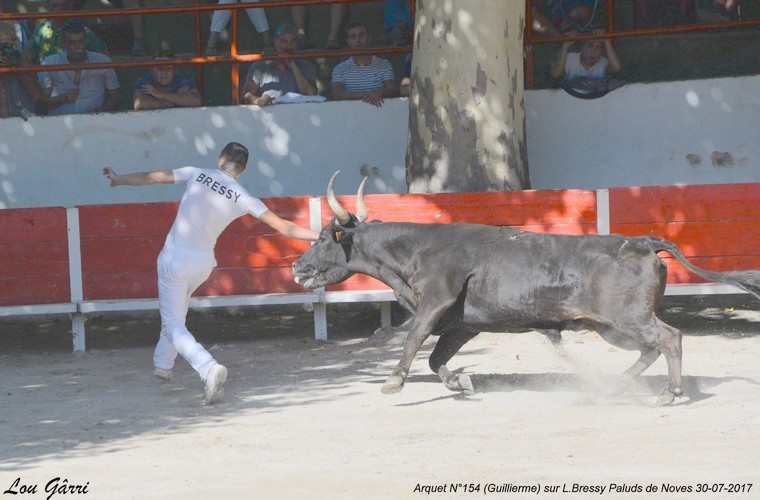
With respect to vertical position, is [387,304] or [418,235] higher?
[418,235]

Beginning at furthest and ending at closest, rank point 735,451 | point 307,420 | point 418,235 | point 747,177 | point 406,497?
point 747,177, point 418,235, point 307,420, point 735,451, point 406,497

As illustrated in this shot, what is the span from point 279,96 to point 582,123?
124 inches

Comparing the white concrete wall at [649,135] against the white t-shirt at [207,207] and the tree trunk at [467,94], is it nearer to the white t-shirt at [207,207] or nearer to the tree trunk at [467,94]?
the tree trunk at [467,94]

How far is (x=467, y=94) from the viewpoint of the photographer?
11.0 metres

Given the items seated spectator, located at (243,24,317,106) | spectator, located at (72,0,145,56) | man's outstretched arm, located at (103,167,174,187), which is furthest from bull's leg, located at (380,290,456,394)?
spectator, located at (72,0,145,56)

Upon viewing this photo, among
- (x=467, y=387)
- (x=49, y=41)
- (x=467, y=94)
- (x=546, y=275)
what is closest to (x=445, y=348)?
(x=467, y=387)

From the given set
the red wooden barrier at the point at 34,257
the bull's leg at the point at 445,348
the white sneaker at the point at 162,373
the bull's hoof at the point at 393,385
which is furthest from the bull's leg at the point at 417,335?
the red wooden barrier at the point at 34,257

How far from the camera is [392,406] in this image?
777 cm

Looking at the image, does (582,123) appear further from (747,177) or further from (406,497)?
(406,497)

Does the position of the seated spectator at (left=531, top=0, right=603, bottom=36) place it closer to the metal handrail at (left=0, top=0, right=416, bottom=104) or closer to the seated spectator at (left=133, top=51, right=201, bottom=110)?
the metal handrail at (left=0, top=0, right=416, bottom=104)

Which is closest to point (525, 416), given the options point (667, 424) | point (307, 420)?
point (667, 424)

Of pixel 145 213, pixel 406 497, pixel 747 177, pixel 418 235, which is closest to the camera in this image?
pixel 406 497

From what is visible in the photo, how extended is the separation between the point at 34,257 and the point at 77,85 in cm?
283

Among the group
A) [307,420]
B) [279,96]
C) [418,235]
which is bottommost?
[307,420]
